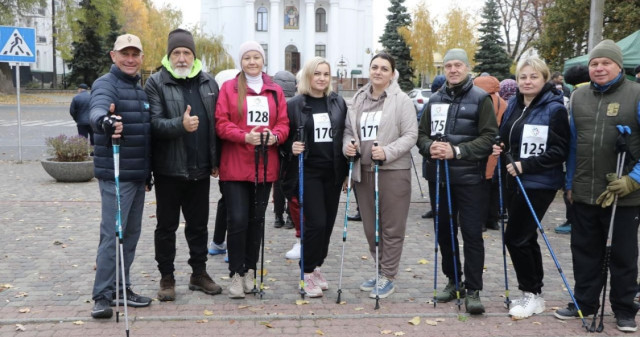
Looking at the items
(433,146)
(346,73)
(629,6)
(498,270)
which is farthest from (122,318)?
(346,73)

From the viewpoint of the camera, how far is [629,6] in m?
22.4

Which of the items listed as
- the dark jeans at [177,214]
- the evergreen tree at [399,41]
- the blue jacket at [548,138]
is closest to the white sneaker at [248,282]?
the dark jeans at [177,214]

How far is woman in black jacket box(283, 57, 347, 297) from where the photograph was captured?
575 cm

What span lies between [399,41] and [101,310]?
62566 mm

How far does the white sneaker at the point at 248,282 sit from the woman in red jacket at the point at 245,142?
0.04 meters

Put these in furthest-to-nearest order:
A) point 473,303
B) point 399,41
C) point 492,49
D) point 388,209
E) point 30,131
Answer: point 399,41
point 492,49
point 30,131
point 388,209
point 473,303

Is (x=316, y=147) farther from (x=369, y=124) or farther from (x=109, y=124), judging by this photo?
(x=109, y=124)

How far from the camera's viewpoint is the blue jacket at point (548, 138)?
514cm

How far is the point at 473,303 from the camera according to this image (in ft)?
17.7

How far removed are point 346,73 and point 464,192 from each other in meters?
73.1

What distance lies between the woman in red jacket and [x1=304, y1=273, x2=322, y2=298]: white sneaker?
1.98 feet

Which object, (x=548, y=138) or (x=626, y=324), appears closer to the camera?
(x=626, y=324)

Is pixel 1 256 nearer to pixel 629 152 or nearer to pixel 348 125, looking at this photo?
pixel 348 125

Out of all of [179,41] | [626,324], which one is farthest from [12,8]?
[626,324]
